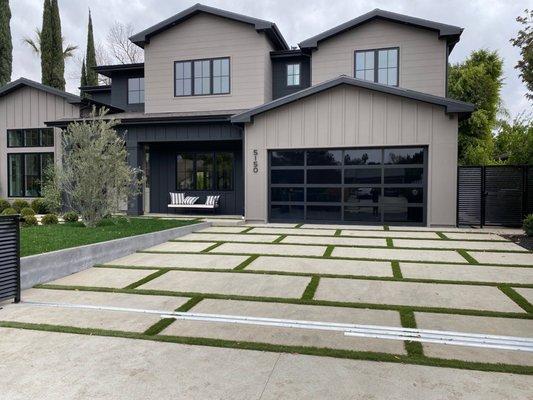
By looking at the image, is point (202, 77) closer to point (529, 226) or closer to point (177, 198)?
point (177, 198)

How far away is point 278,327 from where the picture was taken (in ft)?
14.0

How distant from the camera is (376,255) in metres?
8.25

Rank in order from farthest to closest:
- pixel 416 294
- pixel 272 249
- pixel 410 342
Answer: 1. pixel 272 249
2. pixel 416 294
3. pixel 410 342

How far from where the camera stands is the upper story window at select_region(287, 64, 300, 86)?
16547 millimetres

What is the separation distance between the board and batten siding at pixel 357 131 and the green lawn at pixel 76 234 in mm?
3632

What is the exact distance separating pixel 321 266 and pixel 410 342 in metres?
3.45

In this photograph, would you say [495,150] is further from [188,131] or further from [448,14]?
→ [188,131]

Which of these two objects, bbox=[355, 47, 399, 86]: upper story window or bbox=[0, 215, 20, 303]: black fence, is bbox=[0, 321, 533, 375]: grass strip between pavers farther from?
bbox=[355, 47, 399, 86]: upper story window

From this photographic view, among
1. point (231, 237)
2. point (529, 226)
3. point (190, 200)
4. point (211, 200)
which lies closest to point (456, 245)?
point (529, 226)

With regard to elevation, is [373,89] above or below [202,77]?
below

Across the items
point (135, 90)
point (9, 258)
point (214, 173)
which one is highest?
point (135, 90)

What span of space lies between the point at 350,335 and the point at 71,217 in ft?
33.8

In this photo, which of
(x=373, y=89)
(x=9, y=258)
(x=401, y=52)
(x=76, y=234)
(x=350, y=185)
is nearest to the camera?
(x=9, y=258)

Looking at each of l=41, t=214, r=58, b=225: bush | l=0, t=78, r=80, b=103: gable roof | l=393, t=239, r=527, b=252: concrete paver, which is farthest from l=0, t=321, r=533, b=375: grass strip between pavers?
l=0, t=78, r=80, b=103: gable roof
